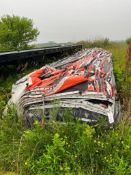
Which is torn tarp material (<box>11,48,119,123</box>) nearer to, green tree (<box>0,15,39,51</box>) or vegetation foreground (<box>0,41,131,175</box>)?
vegetation foreground (<box>0,41,131,175</box>)

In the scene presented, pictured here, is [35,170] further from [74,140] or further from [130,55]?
[130,55]

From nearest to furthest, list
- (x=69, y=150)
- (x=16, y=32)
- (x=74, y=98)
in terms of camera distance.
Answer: (x=69, y=150) < (x=74, y=98) < (x=16, y=32)

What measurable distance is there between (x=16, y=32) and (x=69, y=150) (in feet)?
72.6

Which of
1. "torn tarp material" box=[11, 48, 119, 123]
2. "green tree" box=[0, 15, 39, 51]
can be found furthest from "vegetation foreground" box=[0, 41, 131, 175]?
"green tree" box=[0, 15, 39, 51]

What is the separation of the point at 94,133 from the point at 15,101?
1.76 metres

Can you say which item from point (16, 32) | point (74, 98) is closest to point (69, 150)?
point (74, 98)

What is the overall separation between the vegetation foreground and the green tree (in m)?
20.7

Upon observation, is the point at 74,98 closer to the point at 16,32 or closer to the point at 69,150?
the point at 69,150

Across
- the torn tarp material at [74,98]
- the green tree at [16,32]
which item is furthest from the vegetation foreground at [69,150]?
the green tree at [16,32]

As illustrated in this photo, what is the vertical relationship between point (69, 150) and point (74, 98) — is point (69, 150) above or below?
below

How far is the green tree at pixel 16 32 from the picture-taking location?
24.7 meters

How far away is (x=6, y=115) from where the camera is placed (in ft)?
16.3

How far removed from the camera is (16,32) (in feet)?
82.0

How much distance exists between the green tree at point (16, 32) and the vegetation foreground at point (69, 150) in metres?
20.7
